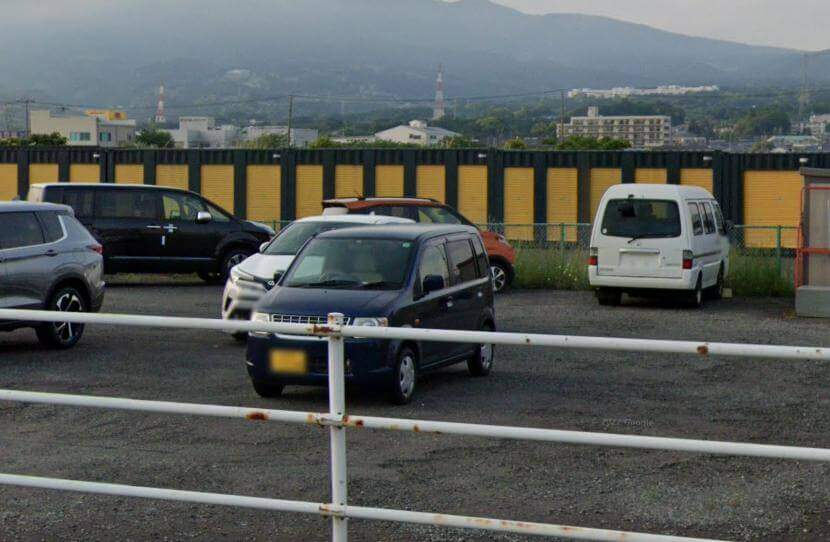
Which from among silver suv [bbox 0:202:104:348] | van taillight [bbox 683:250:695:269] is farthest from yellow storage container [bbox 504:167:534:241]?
silver suv [bbox 0:202:104:348]

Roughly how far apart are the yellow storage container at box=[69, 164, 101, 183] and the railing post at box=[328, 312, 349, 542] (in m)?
48.5

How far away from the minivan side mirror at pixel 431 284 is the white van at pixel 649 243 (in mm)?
8944

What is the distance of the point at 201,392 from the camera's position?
11914 millimetres

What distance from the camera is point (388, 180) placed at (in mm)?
50500

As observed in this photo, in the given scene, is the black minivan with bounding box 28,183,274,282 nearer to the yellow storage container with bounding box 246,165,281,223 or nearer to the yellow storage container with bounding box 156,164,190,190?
the yellow storage container with bounding box 246,165,281,223

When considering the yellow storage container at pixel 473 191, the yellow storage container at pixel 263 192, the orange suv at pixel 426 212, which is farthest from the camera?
the yellow storage container at pixel 263 192

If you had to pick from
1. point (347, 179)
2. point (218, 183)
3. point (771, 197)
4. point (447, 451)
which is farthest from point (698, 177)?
point (447, 451)

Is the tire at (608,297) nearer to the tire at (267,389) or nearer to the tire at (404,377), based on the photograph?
the tire at (404,377)

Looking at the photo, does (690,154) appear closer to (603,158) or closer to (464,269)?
(603,158)

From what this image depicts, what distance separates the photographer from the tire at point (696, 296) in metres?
21.0

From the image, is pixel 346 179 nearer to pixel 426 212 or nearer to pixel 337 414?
pixel 426 212

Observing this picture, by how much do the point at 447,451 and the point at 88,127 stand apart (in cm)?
16232

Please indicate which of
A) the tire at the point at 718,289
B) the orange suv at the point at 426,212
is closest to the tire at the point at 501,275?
the orange suv at the point at 426,212

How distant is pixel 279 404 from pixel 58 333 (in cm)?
476
